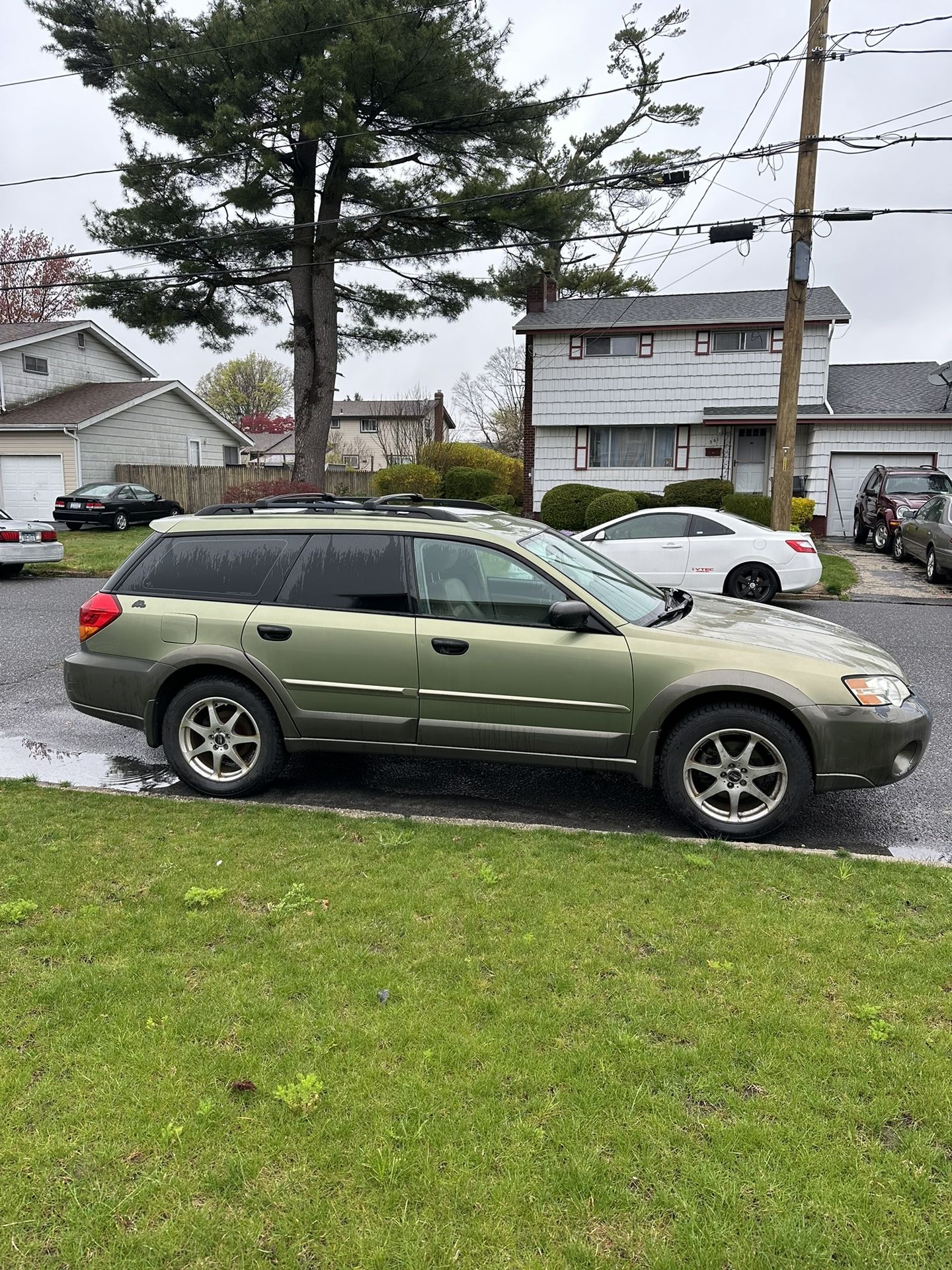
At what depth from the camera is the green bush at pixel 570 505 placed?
2131 centimetres

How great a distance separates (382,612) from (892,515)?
16078 mm

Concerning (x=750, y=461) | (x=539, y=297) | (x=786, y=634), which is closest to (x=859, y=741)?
(x=786, y=634)

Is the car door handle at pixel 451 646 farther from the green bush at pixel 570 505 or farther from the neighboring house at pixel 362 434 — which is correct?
the neighboring house at pixel 362 434

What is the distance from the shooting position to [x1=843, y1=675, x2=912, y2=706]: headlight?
4.20 metres

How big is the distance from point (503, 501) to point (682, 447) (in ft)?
17.3

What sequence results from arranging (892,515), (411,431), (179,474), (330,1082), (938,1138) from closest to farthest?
(938,1138) < (330,1082) < (892,515) < (179,474) < (411,431)

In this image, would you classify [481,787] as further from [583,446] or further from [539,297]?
[539,297]

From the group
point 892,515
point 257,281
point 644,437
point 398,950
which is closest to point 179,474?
point 257,281

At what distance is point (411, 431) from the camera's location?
48250mm

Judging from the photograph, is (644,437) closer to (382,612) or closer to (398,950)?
(382,612)

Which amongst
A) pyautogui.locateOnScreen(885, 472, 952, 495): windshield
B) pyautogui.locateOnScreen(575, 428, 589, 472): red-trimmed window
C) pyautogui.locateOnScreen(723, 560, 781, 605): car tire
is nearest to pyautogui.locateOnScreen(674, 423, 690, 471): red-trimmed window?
pyautogui.locateOnScreen(575, 428, 589, 472): red-trimmed window

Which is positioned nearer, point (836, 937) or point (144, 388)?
point (836, 937)

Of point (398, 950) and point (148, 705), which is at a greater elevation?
point (148, 705)

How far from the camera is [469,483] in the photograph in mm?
24719
